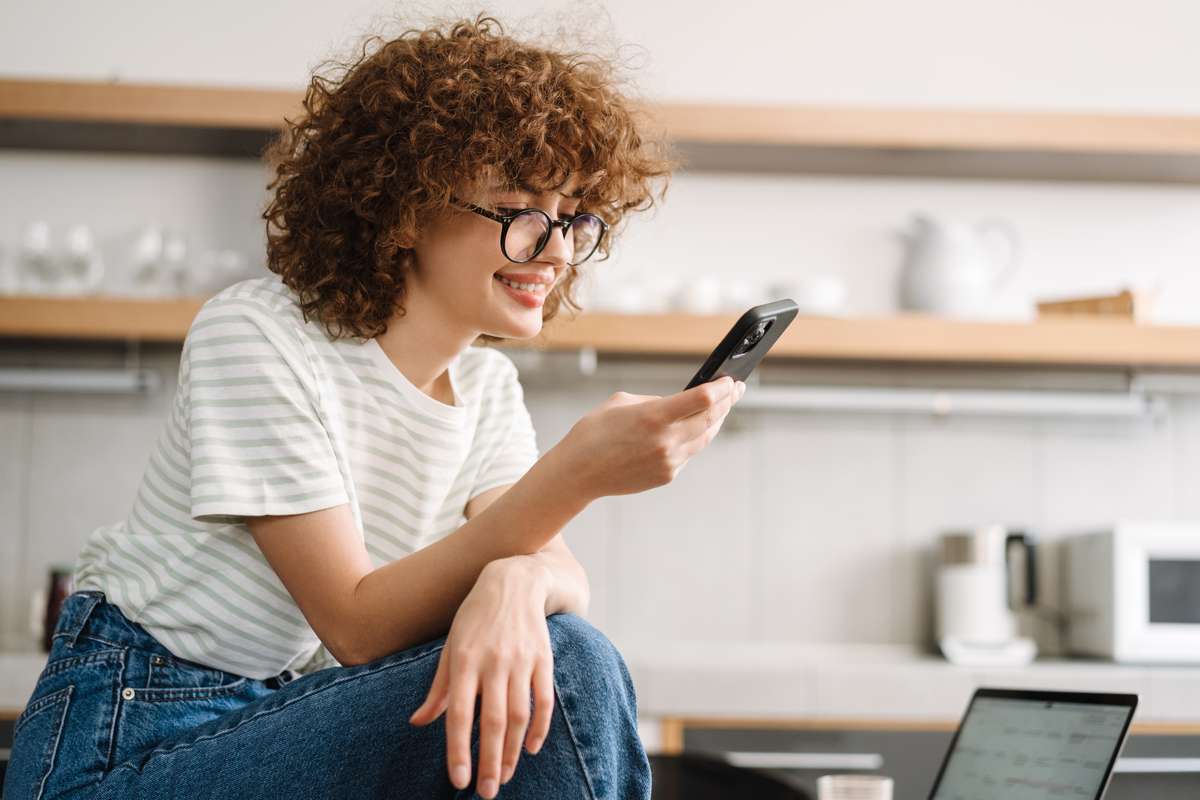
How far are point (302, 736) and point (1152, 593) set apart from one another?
2422mm

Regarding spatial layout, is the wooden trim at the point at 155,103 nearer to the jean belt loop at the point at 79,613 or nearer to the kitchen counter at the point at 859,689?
the kitchen counter at the point at 859,689

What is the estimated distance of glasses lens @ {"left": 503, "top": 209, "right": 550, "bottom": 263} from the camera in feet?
3.59

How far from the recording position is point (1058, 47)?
3.29 metres

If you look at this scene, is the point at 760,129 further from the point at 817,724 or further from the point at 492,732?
the point at 492,732

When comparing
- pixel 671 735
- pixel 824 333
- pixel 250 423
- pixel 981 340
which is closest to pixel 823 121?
pixel 824 333

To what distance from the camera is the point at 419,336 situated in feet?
3.75

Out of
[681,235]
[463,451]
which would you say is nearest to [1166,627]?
[681,235]

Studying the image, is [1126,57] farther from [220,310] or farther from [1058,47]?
[220,310]

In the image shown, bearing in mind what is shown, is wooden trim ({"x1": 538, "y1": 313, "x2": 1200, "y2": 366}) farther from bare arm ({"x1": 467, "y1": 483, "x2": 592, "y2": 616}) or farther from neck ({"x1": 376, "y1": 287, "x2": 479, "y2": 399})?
bare arm ({"x1": 467, "y1": 483, "x2": 592, "y2": 616})

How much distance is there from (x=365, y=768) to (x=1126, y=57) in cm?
311

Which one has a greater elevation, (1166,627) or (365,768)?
(365,768)

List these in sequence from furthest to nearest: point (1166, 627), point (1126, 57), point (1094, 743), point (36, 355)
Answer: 1. point (1126, 57)
2. point (36, 355)
3. point (1166, 627)
4. point (1094, 743)

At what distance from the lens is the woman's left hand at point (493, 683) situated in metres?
0.80

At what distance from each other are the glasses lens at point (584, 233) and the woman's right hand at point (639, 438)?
0.95ft
